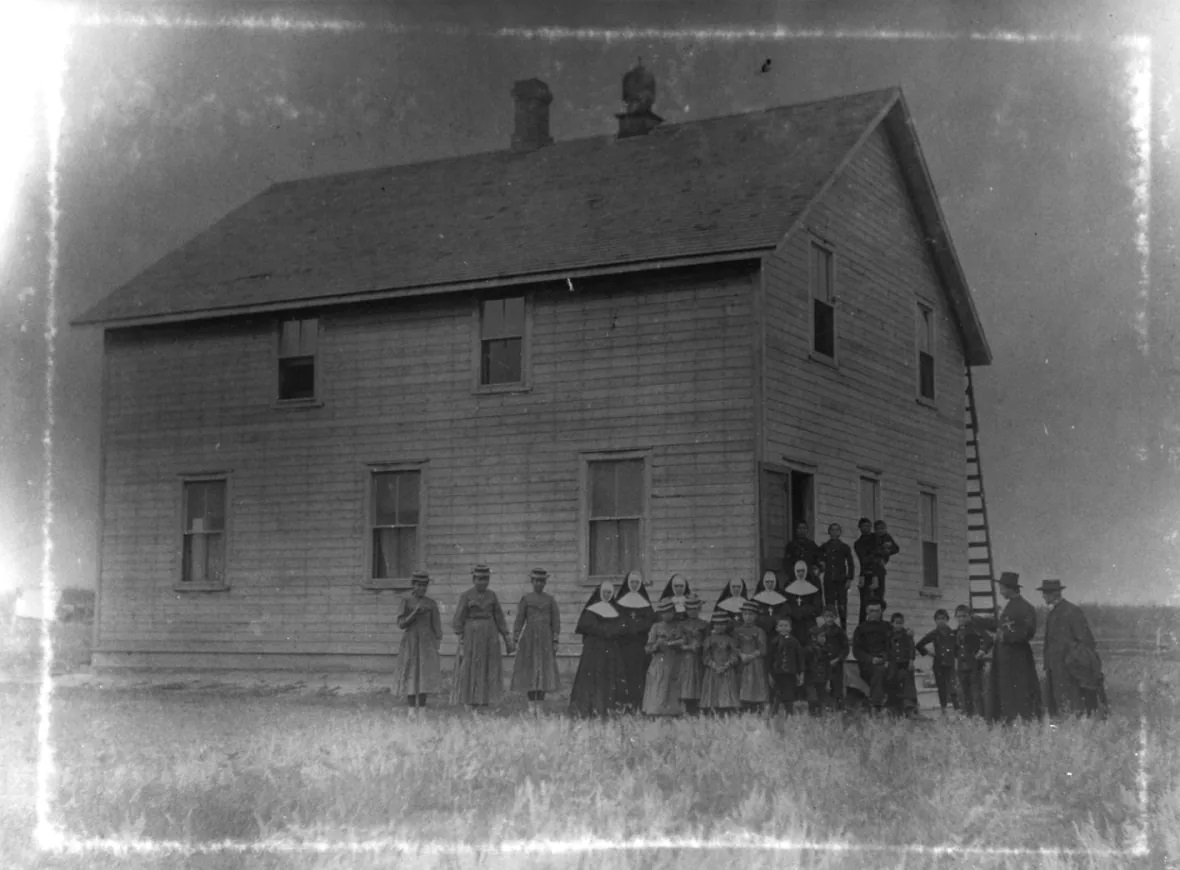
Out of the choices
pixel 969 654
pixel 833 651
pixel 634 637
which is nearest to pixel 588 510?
pixel 634 637

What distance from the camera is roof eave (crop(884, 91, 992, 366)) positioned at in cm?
1888

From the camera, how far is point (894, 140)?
19.2 meters

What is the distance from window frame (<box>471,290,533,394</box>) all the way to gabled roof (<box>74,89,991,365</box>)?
0.48 metres

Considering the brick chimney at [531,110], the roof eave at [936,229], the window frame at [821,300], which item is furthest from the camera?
the roof eave at [936,229]

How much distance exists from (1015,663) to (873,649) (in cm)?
157

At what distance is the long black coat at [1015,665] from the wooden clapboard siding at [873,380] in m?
3.36

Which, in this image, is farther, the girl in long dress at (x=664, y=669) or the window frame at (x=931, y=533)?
the window frame at (x=931, y=533)

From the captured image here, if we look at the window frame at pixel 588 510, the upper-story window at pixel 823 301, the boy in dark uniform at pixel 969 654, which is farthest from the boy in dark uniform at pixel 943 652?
the upper-story window at pixel 823 301

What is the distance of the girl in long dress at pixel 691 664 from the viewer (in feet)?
47.1

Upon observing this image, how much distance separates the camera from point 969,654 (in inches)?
614

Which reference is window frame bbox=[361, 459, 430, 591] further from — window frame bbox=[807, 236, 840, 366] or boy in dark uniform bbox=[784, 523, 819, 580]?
window frame bbox=[807, 236, 840, 366]

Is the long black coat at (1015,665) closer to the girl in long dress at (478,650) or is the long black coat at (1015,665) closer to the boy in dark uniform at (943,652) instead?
the boy in dark uniform at (943,652)

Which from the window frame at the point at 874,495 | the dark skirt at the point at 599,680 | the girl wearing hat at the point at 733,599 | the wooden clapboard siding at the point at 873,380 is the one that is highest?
the wooden clapboard siding at the point at 873,380

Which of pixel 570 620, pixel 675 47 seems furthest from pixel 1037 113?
pixel 570 620
